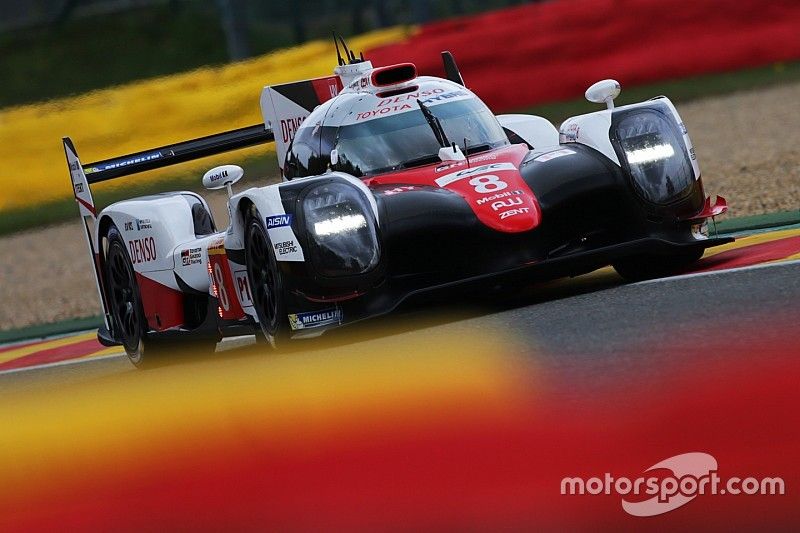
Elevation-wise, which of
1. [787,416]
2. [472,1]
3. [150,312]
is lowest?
[472,1]

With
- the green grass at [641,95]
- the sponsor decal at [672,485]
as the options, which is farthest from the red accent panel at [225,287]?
the green grass at [641,95]

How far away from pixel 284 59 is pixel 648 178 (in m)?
14.1

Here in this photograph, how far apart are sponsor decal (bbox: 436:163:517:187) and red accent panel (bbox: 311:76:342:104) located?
2.25 metres

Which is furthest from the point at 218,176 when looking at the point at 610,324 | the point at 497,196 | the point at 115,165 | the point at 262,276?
the point at 610,324

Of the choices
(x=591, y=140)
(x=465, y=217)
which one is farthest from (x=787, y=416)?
(x=591, y=140)

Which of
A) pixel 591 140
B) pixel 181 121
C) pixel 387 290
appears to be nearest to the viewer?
pixel 387 290

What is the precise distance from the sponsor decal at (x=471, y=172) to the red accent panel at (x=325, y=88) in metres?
2.25

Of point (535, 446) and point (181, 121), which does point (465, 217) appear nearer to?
point (535, 446)

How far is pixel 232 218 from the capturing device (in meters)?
7.31

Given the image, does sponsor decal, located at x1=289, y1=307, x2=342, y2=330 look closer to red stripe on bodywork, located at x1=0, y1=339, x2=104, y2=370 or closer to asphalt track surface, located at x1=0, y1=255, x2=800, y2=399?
asphalt track surface, located at x1=0, y1=255, x2=800, y2=399

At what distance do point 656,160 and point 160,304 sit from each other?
2.89 metres

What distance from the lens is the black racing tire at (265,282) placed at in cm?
681

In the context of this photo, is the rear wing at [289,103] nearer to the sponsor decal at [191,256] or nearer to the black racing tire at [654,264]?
the sponsor decal at [191,256]

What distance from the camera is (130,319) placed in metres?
8.91
